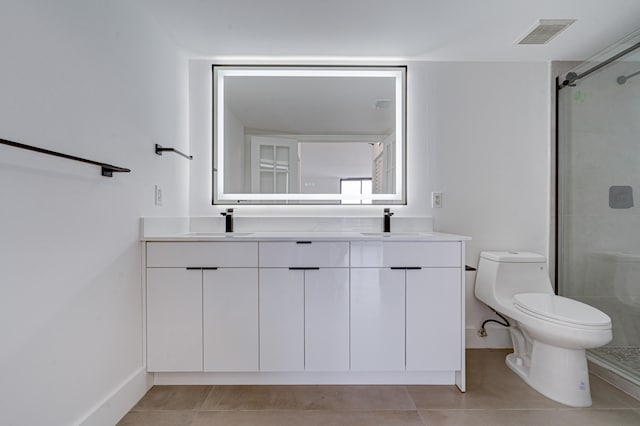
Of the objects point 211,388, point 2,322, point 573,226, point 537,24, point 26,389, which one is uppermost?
point 537,24

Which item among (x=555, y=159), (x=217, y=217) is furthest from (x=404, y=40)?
(x=217, y=217)

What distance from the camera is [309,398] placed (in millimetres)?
1612

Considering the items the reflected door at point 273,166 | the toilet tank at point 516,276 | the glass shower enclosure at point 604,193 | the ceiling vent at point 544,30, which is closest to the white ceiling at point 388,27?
the ceiling vent at point 544,30

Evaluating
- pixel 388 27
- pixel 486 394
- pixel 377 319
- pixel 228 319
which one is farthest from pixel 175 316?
pixel 388 27

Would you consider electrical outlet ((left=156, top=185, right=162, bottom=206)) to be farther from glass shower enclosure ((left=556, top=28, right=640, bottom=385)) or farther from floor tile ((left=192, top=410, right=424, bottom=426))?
glass shower enclosure ((left=556, top=28, right=640, bottom=385))

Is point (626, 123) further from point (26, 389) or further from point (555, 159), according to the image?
point (26, 389)

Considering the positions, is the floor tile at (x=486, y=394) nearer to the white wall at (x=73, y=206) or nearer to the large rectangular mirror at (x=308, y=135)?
the large rectangular mirror at (x=308, y=135)

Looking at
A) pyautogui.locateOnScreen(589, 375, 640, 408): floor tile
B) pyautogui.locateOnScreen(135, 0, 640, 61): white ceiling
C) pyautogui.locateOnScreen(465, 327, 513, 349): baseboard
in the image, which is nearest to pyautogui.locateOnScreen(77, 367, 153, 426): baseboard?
pyautogui.locateOnScreen(135, 0, 640, 61): white ceiling

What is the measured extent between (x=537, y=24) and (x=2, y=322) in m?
2.87

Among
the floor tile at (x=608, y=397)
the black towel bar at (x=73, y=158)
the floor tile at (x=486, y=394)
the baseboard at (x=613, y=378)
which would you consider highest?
the black towel bar at (x=73, y=158)

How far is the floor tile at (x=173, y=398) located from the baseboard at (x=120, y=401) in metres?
0.04

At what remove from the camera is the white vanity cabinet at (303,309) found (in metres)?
1.66

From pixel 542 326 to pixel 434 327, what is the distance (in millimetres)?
554

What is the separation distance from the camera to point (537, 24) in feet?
5.84
